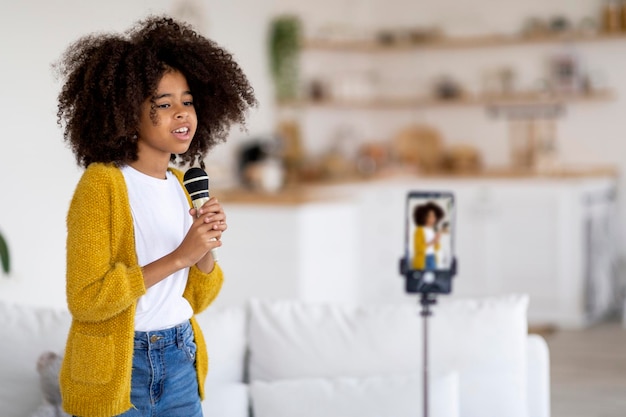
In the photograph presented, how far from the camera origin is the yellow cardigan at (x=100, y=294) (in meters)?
1.85

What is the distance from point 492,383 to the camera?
2.70 meters

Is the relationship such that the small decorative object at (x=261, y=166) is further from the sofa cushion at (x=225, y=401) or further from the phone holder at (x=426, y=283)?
the phone holder at (x=426, y=283)

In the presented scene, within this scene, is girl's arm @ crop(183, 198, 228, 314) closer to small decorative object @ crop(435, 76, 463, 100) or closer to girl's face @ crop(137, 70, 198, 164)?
girl's face @ crop(137, 70, 198, 164)

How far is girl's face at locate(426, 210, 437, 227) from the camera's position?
2391 mm

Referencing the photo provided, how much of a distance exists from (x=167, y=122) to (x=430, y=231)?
28.2 inches

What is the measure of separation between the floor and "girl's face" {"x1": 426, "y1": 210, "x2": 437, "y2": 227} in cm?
248

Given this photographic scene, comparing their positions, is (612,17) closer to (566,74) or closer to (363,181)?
(566,74)

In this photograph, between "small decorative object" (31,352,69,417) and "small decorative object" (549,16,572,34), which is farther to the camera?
"small decorative object" (549,16,572,34)

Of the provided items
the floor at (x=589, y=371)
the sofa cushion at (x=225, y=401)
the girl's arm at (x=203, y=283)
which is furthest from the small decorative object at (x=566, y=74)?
the girl's arm at (x=203, y=283)

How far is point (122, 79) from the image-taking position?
1.92m

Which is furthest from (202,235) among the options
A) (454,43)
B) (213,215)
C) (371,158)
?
(454,43)

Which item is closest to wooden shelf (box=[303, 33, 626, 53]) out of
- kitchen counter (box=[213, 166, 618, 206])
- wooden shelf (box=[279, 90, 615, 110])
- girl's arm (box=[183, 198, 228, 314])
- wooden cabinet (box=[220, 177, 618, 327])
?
wooden shelf (box=[279, 90, 615, 110])

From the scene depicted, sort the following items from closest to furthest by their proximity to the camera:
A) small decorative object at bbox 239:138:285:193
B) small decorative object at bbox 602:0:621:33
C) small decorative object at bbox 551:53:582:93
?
1. small decorative object at bbox 239:138:285:193
2. small decorative object at bbox 602:0:621:33
3. small decorative object at bbox 551:53:582:93

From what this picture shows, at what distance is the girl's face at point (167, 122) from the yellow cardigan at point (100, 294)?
0.09 meters
